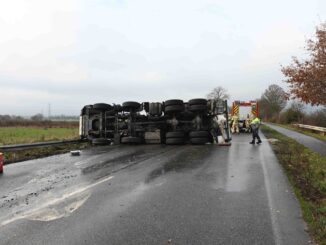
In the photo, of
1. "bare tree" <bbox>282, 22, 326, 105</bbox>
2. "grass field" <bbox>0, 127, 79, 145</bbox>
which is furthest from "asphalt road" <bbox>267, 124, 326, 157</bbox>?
"grass field" <bbox>0, 127, 79, 145</bbox>

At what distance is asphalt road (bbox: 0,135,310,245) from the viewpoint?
205 inches

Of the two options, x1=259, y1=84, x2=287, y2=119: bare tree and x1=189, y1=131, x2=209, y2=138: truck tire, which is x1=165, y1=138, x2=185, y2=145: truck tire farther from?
x1=259, y1=84, x2=287, y2=119: bare tree

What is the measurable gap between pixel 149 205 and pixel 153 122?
1309cm

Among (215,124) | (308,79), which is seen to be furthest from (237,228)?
(308,79)

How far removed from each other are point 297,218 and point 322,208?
0.81 metres

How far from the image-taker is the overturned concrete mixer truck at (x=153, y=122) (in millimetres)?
19016

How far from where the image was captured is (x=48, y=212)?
637 cm

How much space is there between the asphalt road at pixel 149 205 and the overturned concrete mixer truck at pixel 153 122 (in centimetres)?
743

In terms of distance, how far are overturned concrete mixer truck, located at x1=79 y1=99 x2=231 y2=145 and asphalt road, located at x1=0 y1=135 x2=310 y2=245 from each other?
7429 millimetres

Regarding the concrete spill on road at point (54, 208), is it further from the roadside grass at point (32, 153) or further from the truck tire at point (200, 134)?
the truck tire at point (200, 134)

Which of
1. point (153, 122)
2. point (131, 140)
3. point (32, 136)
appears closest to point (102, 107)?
point (131, 140)

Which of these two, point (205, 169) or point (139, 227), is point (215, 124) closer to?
point (205, 169)

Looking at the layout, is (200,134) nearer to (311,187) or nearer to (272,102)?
(311,187)

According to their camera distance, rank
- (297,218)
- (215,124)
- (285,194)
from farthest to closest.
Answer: (215,124)
(285,194)
(297,218)
